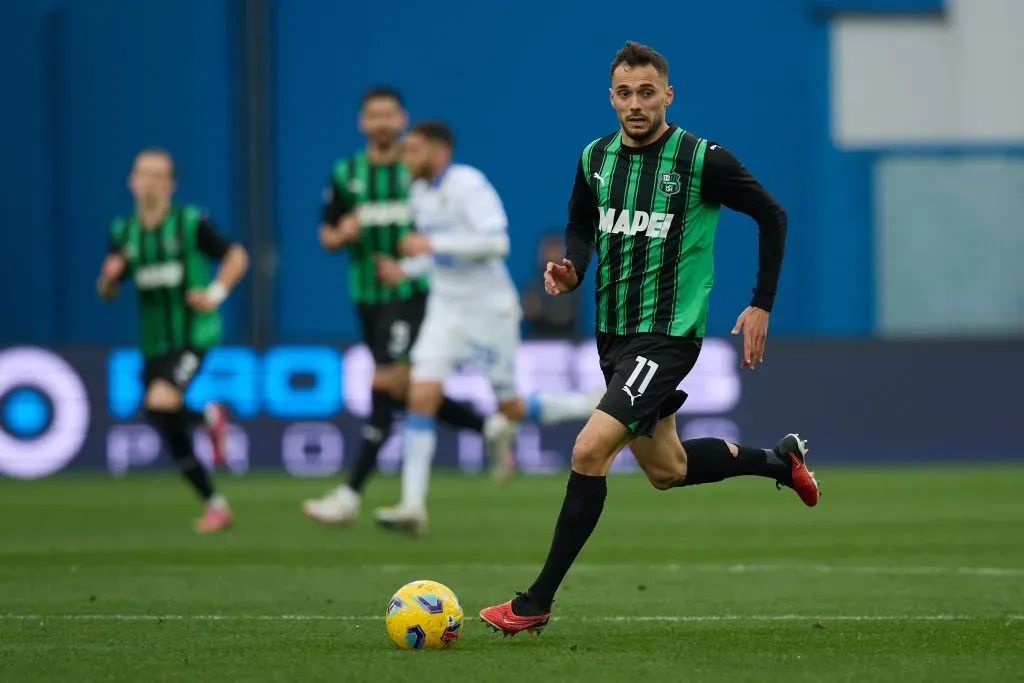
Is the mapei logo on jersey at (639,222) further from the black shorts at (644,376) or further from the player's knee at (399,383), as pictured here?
the player's knee at (399,383)

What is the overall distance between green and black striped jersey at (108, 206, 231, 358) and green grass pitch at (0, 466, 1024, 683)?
3.88ft

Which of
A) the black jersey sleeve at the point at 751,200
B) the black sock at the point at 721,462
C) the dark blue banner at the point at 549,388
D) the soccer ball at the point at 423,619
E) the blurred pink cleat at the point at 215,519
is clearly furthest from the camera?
the dark blue banner at the point at 549,388

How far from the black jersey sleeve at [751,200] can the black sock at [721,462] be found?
70 centimetres

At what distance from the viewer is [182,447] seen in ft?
36.7

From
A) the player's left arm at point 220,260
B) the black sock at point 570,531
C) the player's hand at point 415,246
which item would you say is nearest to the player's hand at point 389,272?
the player's hand at point 415,246

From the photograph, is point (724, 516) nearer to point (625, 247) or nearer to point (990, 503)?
point (990, 503)

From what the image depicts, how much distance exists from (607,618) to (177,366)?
16.0ft

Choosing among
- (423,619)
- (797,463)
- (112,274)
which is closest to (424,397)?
(112,274)

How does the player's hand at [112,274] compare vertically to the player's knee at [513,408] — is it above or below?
above

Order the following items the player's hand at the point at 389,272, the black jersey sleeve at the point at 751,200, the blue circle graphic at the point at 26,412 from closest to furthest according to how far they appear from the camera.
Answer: the black jersey sleeve at the point at 751,200 < the player's hand at the point at 389,272 < the blue circle graphic at the point at 26,412

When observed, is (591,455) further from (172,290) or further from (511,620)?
(172,290)

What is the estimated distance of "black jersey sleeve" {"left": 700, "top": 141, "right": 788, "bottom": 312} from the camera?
666cm

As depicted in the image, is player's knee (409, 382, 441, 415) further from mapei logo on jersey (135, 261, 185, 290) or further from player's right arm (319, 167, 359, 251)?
mapei logo on jersey (135, 261, 185, 290)

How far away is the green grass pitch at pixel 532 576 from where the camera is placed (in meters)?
5.80
